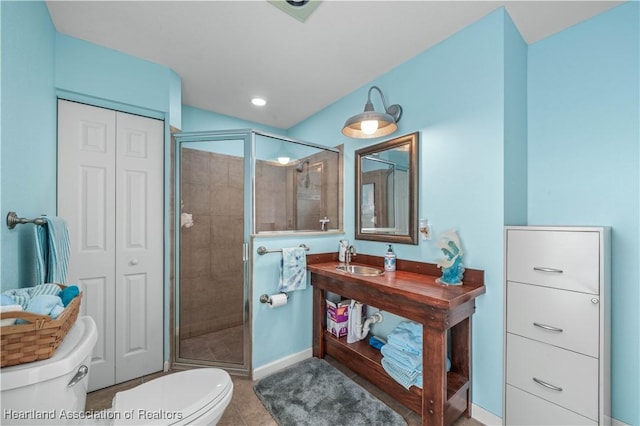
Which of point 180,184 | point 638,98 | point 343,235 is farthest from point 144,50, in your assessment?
point 638,98

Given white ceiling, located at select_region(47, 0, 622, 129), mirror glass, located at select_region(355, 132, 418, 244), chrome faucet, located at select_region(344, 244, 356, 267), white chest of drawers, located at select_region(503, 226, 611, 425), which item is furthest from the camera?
chrome faucet, located at select_region(344, 244, 356, 267)

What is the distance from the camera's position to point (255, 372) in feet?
6.63

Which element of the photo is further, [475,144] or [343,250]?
[343,250]

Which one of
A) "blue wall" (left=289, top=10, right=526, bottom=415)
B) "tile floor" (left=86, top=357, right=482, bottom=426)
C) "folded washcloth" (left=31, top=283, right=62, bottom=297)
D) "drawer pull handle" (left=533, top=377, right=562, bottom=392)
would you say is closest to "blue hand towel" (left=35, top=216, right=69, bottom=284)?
"folded washcloth" (left=31, top=283, right=62, bottom=297)

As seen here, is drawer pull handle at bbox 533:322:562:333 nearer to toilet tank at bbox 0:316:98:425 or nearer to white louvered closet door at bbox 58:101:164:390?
toilet tank at bbox 0:316:98:425

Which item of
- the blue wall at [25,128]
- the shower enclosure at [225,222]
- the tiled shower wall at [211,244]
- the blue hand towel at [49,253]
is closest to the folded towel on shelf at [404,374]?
the shower enclosure at [225,222]

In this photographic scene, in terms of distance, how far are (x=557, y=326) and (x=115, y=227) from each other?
2.90 meters

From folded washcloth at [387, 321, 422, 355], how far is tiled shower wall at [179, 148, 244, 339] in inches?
48.7

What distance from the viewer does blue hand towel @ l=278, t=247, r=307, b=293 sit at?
2.10m

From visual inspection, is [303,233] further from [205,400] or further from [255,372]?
[205,400]

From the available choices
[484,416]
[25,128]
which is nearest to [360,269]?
[484,416]

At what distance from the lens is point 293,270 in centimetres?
213

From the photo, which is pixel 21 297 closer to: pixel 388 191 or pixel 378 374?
pixel 378 374

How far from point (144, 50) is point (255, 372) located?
103 inches
